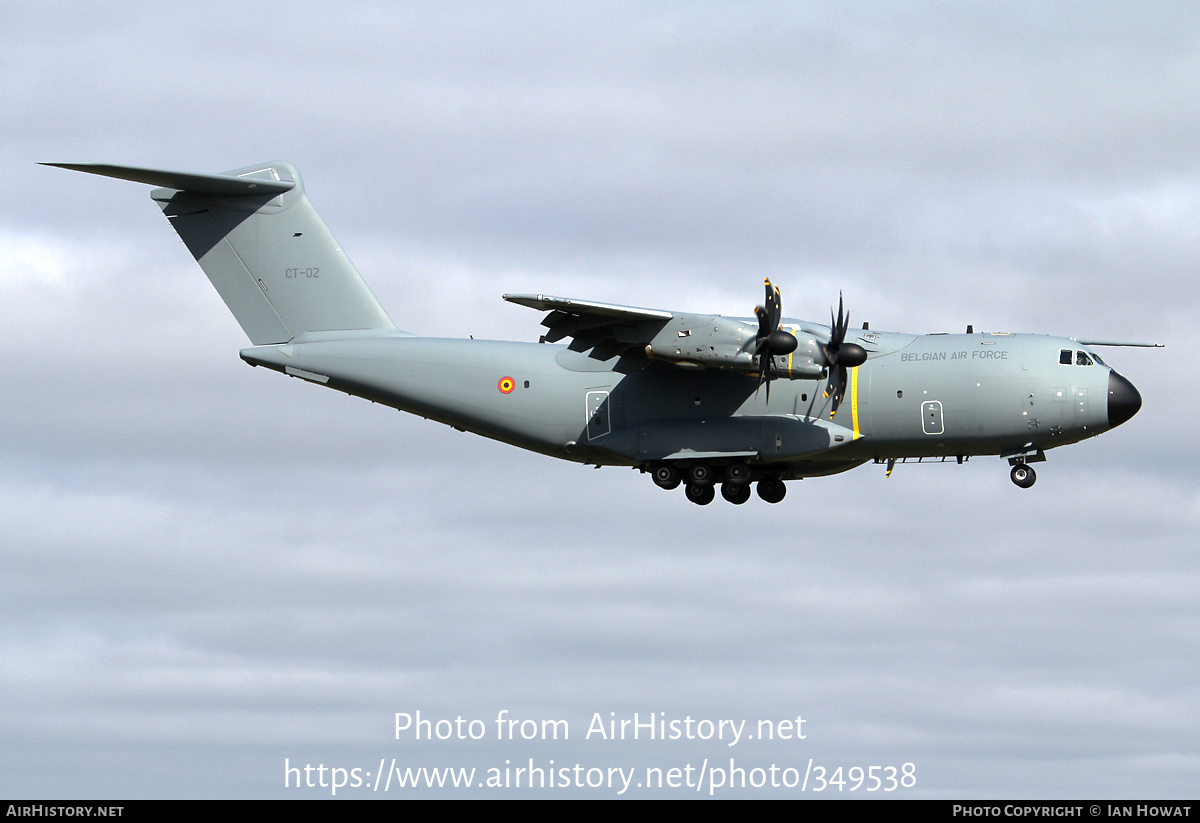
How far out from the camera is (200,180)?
27844mm

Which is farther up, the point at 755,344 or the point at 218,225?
the point at 218,225

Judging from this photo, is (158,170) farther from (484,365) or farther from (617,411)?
(617,411)

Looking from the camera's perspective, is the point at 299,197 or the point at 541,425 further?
the point at 299,197

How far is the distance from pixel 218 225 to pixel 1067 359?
16.3 meters

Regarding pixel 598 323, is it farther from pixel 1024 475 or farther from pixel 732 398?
pixel 1024 475

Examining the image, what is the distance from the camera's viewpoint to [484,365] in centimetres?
2688

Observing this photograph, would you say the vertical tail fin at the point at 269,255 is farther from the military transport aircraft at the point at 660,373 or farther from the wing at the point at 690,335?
the wing at the point at 690,335

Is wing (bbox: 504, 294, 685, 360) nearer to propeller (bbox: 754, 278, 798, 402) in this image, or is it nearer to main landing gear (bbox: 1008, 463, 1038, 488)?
propeller (bbox: 754, 278, 798, 402)

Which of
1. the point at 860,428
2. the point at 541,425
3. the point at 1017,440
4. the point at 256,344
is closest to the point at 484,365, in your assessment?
the point at 541,425

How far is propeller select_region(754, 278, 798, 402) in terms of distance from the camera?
937 inches

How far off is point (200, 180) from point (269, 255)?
1.94 m

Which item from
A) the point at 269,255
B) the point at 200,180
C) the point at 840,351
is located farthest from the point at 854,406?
the point at 200,180

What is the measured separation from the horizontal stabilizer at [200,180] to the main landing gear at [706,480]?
31.7 feet

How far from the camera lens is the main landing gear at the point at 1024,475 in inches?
998
